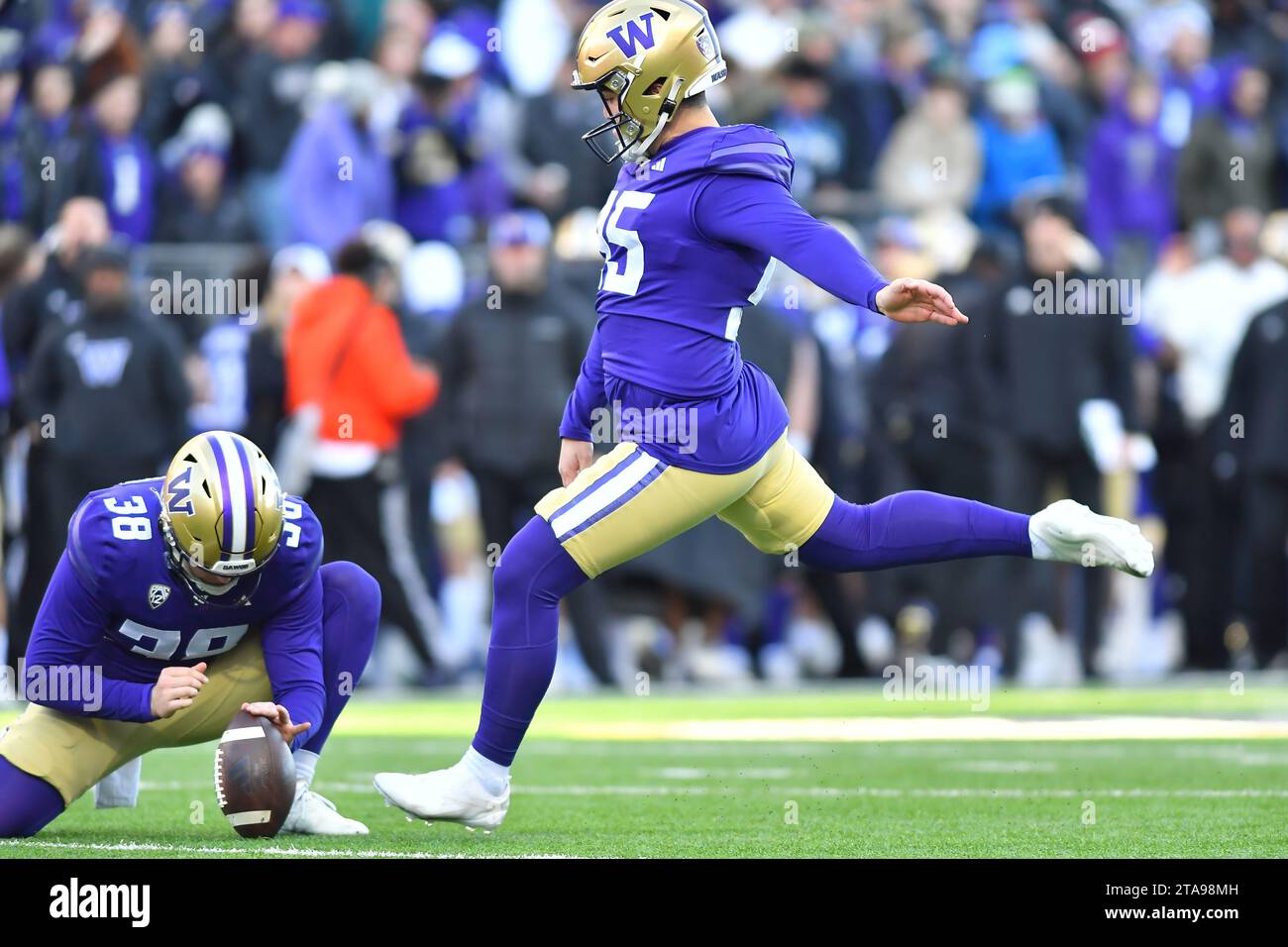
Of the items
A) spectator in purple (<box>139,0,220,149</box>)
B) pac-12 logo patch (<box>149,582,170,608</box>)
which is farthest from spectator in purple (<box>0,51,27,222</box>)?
pac-12 logo patch (<box>149,582,170,608</box>)

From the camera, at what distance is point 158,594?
6.08 meters

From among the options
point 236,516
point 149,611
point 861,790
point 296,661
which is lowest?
point 861,790

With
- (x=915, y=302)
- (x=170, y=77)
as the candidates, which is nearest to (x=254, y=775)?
(x=915, y=302)

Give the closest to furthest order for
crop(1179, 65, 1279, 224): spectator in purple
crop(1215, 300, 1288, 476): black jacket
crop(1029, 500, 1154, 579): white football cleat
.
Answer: crop(1029, 500, 1154, 579): white football cleat
crop(1215, 300, 1288, 476): black jacket
crop(1179, 65, 1279, 224): spectator in purple

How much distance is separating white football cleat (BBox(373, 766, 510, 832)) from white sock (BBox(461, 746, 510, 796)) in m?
0.01

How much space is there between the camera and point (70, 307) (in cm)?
1184

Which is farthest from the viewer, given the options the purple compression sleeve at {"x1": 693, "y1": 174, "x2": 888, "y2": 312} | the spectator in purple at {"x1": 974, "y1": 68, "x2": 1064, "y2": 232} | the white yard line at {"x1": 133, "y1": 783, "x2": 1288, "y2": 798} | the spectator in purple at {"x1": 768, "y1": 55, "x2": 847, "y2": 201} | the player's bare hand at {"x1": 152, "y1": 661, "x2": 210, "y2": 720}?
the spectator in purple at {"x1": 768, "y1": 55, "x2": 847, "y2": 201}

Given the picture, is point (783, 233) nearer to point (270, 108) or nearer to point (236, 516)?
point (236, 516)

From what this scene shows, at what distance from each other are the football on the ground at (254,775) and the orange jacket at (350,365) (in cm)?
609

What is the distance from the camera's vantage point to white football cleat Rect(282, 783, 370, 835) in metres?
6.30

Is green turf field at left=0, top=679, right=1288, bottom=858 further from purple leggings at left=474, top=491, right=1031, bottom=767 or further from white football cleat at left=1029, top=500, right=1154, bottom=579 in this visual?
white football cleat at left=1029, top=500, right=1154, bottom=579

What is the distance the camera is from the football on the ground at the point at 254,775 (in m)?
5.95

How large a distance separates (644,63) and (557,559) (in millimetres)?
1293

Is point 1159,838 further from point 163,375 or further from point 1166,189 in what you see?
point 1166,189
